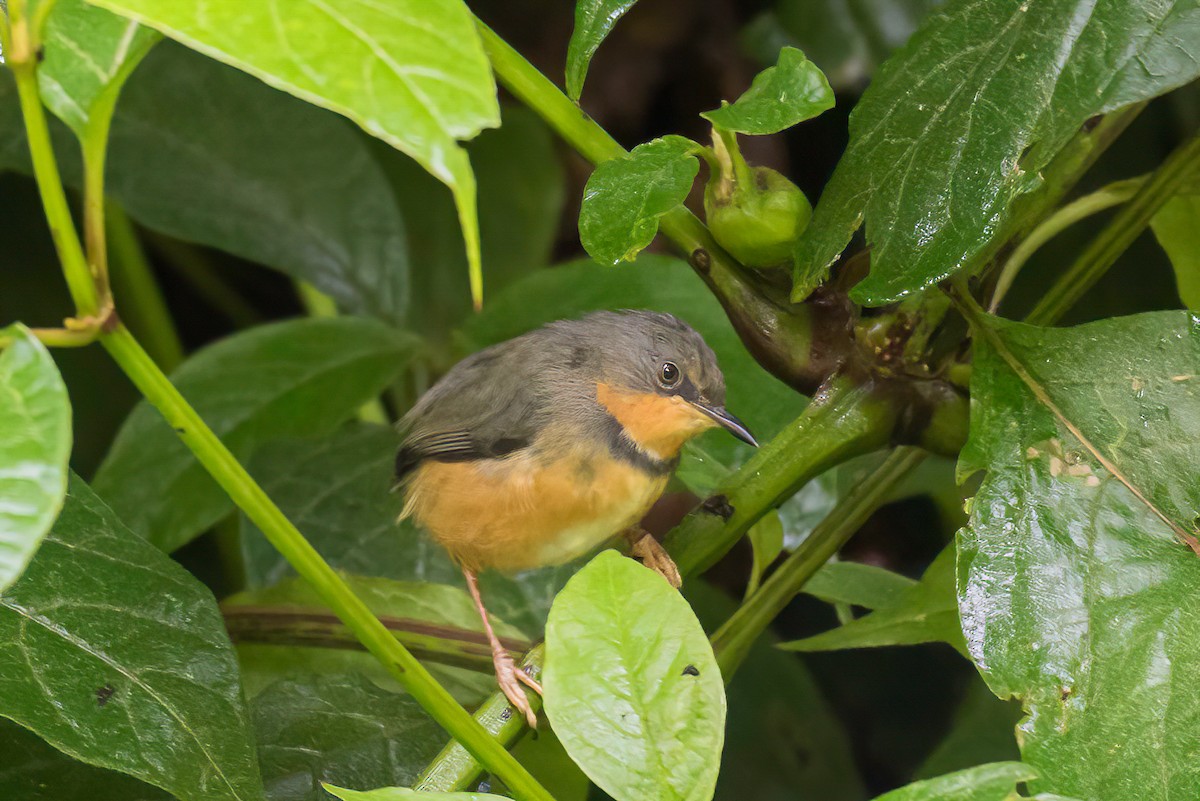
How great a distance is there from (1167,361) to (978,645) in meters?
0.30

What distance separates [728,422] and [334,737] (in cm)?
60

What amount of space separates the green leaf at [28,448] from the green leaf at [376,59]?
18 centimetres

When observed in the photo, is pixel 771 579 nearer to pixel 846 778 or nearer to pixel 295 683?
pixel 295 683

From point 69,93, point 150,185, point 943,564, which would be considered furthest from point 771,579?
point 150,185

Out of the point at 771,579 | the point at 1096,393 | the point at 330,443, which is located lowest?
the point at 330,443

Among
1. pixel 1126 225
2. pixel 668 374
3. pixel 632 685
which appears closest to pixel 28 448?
pixel 632 685

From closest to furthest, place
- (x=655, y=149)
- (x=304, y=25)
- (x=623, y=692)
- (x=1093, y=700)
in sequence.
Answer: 1. (x=304, y=25)
2. (x=623, y=692)
3. (x=1093, y=700)
4. (x=655, y=149)

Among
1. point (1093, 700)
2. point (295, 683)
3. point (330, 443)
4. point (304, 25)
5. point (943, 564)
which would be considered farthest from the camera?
point (330, 443)

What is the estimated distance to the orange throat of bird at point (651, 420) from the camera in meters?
1.55

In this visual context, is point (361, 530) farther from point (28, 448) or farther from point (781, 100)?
point (28, 448)

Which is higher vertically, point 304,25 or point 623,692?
point 304,25

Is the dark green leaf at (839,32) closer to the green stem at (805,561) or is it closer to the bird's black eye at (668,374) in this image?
the bird's black eye at (668,374)

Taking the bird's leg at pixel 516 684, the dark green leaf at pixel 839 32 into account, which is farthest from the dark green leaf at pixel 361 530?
the dark green leaf at pixel 839 32

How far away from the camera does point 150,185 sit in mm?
1902
